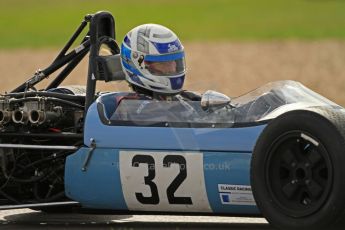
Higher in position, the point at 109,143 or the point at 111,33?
the point at 111,33

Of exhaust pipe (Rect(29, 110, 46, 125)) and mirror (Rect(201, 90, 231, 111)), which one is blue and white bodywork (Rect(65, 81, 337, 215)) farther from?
exhaust pipe (Rect(29, 110, 46, 125))

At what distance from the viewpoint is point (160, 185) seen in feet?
27.2

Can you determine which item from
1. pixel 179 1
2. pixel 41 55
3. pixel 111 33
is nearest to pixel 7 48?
pixel 41 55

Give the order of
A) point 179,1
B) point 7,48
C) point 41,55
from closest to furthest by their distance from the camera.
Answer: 1. point 41,55
2. point 7,48
3. point 179,1

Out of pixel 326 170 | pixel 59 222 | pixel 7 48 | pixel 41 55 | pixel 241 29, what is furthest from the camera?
pixel 241 29

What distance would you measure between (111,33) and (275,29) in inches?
1312

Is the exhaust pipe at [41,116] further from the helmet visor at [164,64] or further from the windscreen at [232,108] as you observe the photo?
the helmet visor at [164,64]

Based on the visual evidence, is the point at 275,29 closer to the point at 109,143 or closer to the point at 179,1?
the point at 179,1

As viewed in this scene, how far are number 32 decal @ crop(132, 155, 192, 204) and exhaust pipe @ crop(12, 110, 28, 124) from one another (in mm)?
1262

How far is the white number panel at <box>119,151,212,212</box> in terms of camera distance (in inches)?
320

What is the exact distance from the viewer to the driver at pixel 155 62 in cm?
912

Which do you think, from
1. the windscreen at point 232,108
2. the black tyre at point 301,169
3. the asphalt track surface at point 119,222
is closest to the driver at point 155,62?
the windscreen at point 232,108

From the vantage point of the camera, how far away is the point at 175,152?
8.21 m

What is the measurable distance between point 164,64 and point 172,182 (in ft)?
4.34
